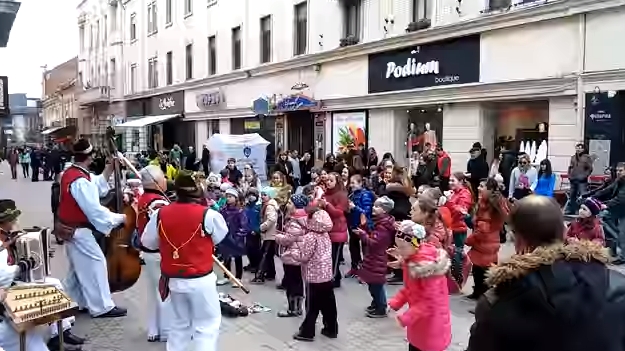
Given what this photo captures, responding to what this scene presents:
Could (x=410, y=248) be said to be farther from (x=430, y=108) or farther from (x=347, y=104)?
(x=347, y=104)

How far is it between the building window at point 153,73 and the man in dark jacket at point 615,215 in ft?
111

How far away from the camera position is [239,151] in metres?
20.4

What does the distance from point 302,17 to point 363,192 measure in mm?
16538

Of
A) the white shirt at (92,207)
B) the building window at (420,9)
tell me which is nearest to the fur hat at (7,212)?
the white shirt at (92,207)

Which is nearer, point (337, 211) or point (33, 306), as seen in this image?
point (33, 306)

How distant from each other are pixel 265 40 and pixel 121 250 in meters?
21.3

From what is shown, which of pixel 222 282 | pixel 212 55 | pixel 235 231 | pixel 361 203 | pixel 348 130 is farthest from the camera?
pixel 212 55

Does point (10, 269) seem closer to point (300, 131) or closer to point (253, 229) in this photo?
point (253, 229)

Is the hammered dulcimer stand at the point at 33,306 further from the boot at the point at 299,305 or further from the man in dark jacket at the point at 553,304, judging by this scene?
the man in dark jacket at the point at 553,304

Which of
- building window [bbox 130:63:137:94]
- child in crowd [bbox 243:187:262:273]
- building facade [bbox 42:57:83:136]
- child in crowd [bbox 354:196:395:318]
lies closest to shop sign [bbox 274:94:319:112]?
child in crowd [bbox 243:187:262:273]

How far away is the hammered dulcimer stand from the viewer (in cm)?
429

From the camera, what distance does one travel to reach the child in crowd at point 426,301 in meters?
4.51

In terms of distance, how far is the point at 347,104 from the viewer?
71.2 feet

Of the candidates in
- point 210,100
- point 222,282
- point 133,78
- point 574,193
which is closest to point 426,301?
point 222,282
